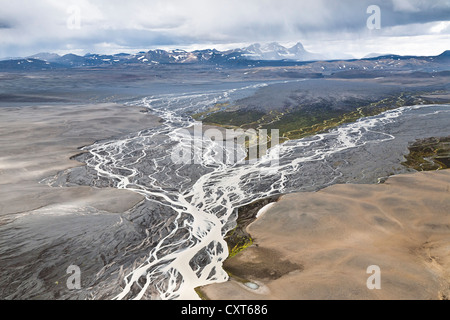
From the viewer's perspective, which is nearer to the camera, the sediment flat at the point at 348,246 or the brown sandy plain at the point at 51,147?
the sediment flat at the point at 348,246

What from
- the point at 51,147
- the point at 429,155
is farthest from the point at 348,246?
the point at 51,147

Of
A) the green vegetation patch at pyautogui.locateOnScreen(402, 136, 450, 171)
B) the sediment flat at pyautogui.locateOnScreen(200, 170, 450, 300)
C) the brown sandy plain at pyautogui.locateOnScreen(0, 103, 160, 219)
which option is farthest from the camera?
the green vegetation patch at pyautogui.locateOnScreen(402, 136, 450, 171)

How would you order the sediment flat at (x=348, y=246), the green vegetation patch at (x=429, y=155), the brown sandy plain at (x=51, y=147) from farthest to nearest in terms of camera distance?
the green vegetation patch at (x=429, y=155)
the brown sandy plain at (x=51, y=147)
the sediment flat at (x=348, y=246)

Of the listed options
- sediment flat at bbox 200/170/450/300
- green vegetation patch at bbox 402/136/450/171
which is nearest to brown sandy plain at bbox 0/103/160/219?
sediment flat at bbox 200/170/450/300

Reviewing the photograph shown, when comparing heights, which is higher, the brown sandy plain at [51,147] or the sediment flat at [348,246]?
the brown sandy plain at [51,147]

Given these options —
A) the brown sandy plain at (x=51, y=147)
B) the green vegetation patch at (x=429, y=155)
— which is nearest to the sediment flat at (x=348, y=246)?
the green vegetation patch at (x=429, y=155)

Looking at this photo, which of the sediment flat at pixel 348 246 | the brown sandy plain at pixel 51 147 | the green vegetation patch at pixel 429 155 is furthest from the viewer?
the green vegetation patch at pixel 429 155

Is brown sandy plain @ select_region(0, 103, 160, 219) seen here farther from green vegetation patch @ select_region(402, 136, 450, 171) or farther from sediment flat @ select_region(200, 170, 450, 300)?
green vegetation patch @ select_region(402, 136, 450, 171)

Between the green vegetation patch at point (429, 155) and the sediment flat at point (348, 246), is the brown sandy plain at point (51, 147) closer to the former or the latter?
the sediment flat at point (348, 246)
